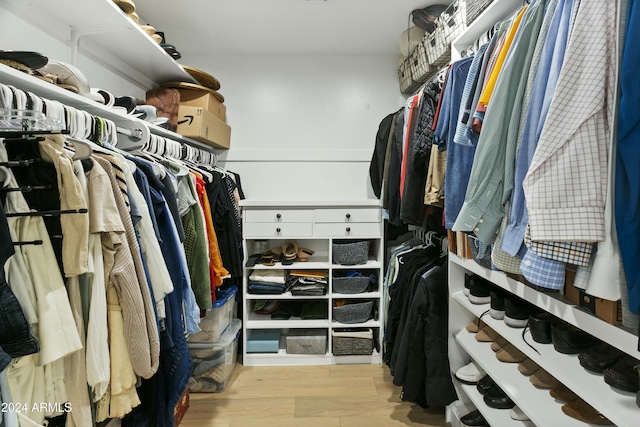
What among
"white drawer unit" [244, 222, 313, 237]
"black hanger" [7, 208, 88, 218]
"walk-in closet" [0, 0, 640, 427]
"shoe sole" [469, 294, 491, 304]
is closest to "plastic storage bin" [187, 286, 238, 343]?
"walk-in closet" [0, 0, 640, 427]

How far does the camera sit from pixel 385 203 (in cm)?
215

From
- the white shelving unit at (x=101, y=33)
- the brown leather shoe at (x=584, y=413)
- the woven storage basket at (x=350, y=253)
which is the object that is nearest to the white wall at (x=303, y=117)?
the woven storage basket at (x=350, y=253)

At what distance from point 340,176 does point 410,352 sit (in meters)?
1.44

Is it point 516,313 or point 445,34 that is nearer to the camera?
point 516,313

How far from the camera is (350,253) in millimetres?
2246

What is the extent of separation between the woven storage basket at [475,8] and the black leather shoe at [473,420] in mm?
1711

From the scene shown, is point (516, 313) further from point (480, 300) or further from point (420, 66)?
point (420, 66)

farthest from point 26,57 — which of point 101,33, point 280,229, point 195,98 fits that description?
point 280,229

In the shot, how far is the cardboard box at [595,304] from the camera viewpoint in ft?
2.35

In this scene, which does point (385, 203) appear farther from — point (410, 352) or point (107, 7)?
point (107, 7)

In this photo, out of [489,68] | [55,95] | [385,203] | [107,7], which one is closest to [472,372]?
[385,203]

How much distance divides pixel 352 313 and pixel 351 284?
19 centimetres

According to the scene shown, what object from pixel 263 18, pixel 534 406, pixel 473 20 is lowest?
pixel 534 406

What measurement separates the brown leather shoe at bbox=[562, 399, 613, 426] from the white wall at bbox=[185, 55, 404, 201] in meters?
1.81
